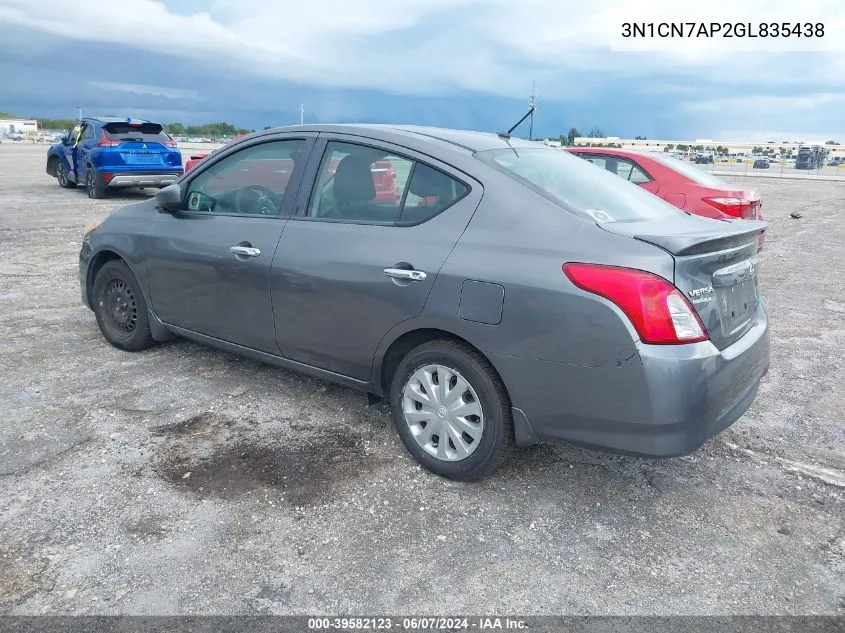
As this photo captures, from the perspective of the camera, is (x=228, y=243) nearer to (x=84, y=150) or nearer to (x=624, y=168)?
(x=624, y=168)

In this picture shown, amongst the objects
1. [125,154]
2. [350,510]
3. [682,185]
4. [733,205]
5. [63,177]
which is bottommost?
[350,510]

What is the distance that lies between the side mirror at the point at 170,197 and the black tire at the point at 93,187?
1192cm

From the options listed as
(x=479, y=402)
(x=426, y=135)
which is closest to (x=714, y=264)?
(x=479, y=402)

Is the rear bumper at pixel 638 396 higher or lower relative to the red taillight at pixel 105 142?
lower

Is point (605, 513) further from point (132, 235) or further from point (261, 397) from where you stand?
point (132, 235)

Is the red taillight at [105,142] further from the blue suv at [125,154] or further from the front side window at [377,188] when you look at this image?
the front side window at [377,188]

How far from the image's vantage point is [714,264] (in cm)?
286

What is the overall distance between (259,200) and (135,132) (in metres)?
12.3

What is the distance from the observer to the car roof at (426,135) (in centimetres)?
350

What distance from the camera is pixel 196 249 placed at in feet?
13.7

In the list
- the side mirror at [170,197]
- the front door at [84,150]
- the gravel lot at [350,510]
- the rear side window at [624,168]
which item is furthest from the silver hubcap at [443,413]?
the front door at [84,150]

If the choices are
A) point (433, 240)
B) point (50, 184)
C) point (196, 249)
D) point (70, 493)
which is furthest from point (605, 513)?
point (50, 184)

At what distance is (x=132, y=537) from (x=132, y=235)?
2494 millimetres

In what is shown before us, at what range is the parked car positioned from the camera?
2.70 metres
